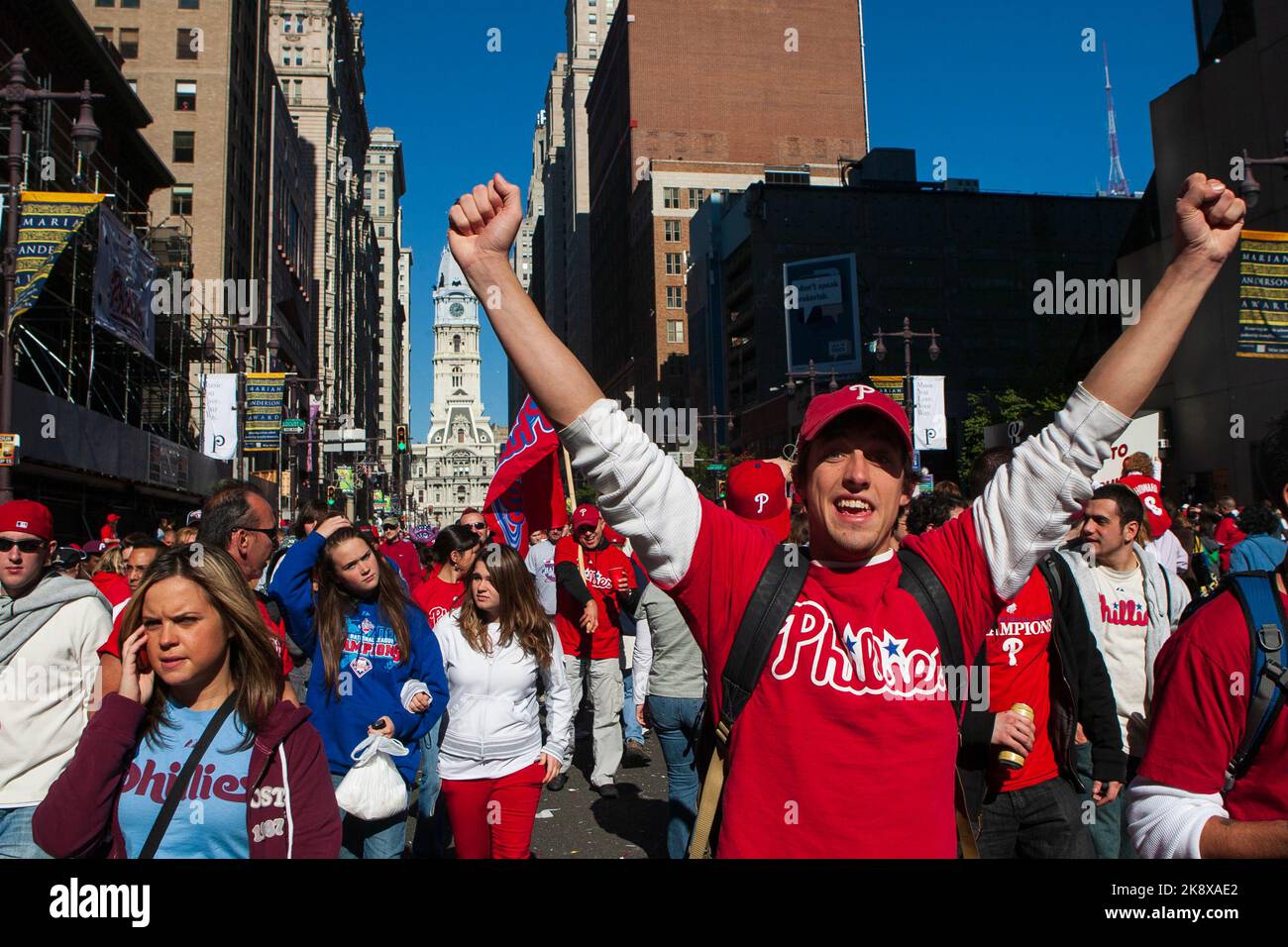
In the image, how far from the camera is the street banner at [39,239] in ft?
48.1

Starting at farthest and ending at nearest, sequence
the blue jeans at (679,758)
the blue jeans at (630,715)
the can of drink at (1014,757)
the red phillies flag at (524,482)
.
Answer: the blue jeans at (630,715)
the red phillies flag at (524,482)
the blue jeans at (679,758)
the can of drink at (1014,757)

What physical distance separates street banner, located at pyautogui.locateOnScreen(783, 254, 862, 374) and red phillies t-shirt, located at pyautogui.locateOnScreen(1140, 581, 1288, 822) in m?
65.8

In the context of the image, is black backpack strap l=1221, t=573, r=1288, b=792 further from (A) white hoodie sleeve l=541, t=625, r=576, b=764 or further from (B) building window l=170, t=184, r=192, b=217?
(B) building window l=170, t=184, r=192, b=217

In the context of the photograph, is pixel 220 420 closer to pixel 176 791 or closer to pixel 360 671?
pixel 360 671

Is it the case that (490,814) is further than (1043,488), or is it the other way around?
(490,814)

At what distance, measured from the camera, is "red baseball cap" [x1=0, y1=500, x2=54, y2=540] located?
515cm

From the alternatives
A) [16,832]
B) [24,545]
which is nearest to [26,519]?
[24,545]

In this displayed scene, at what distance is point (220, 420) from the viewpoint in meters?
31.7

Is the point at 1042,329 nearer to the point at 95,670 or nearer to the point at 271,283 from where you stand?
the point at 271,283

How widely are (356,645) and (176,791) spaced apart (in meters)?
2.34

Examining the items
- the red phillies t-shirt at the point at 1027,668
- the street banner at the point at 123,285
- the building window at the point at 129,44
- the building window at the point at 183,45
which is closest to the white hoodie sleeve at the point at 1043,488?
the red phillies t-shirt at the point at 1027,668

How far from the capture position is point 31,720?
461cm

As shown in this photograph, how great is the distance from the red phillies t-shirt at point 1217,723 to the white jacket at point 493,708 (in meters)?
3.89

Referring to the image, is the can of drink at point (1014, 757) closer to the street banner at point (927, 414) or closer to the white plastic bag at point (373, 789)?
the white plastic bag at point (373, 789)
